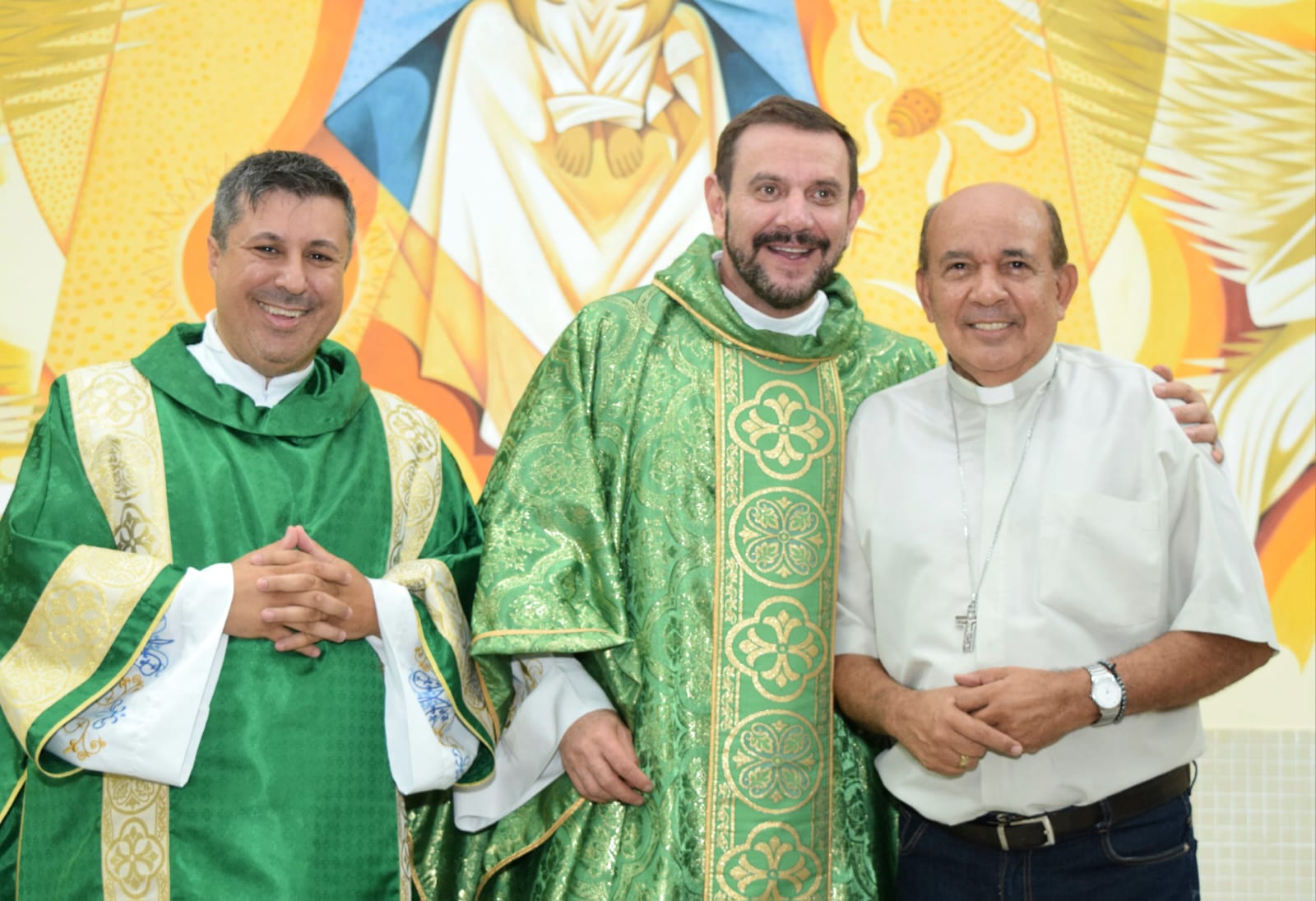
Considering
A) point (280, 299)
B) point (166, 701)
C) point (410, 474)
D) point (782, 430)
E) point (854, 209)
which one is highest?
point (854, 209)

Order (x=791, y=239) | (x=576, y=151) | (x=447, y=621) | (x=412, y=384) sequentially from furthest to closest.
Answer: (x=576, y=151)
(x=412, y=384)
(x=791, y=239)
(x=447, y=621)

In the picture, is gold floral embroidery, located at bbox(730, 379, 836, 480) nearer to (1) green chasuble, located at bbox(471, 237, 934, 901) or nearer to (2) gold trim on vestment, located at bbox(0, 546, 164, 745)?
(1) green chasuble, located at bbox(471, 237, 934, 901)

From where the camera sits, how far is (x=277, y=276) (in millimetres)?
2926

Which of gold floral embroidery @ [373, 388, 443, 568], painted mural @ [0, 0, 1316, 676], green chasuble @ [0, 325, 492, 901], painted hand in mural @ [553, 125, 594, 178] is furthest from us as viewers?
painted hand in mural @ [553, 125, 594, 178]

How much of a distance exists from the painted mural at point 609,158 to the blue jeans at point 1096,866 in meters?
2.65

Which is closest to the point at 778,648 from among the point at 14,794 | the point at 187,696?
the point at 187,696

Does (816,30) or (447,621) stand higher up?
(816,30)

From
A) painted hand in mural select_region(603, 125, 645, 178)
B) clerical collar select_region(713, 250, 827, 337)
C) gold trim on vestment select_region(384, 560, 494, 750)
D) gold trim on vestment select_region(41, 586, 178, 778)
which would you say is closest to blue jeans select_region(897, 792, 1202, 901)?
gold trim on vestment select_region(384, 560, 494, 750)

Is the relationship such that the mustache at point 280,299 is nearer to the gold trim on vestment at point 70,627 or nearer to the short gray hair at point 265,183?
the short gray hair at point 265,183

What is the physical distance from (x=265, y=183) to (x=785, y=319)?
47.6 inches

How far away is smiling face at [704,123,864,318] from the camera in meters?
3.18

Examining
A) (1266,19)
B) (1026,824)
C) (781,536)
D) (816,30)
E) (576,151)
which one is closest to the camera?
(1026,824)

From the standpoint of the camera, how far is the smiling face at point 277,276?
2934 millimetres

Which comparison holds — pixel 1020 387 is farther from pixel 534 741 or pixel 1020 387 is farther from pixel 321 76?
pixel 321 76
